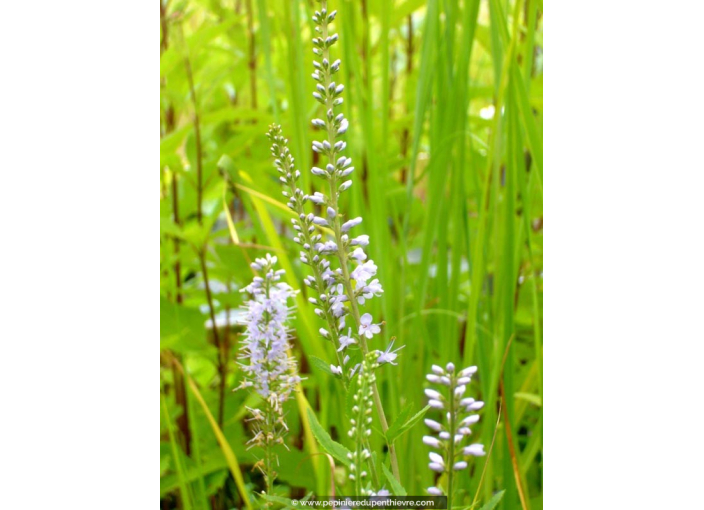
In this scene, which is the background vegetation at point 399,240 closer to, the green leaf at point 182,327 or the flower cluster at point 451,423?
the green leaf at point 182,327

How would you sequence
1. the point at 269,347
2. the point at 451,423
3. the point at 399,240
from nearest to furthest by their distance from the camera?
the point at 451,423, the point at 269,347, the point at 399,240

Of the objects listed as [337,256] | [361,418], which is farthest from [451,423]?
[337,256]

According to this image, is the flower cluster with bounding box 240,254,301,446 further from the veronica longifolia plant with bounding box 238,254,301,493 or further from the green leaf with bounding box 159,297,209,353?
the green leaf with bounding box 159,297,209,353

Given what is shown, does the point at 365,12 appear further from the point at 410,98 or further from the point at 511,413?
the point at 511,413

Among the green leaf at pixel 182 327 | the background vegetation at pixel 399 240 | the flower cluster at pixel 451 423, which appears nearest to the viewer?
the flower cluster at pixel 451 423

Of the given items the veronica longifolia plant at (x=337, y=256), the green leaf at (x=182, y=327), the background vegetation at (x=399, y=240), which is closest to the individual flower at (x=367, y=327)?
the veronica longifolia plant at (x=337, y=256)

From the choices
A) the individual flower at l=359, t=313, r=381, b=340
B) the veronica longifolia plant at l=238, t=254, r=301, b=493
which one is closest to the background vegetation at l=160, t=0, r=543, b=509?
the veronica longifolia plant at l=238, t=254, r=301, b=493

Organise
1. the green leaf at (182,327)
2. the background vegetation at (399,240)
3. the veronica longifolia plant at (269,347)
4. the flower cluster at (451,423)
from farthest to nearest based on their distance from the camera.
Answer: the green leaf at (182,327)
the background vegetation at (399,240)
the veronica longifolia plant at (269,347)
the flower cluster at (451,423)

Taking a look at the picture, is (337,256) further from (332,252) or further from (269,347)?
(269,347)
